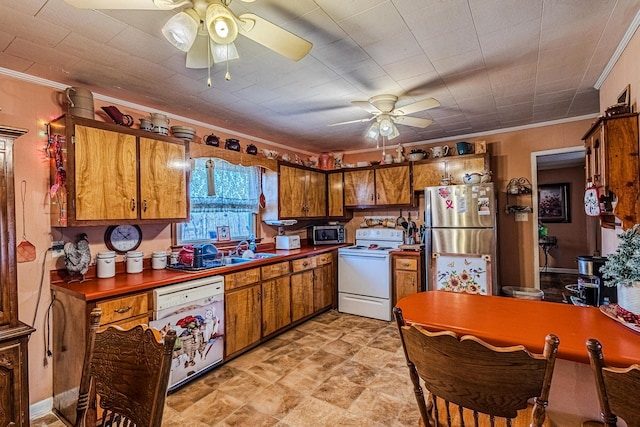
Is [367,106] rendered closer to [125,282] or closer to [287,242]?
[287,242]

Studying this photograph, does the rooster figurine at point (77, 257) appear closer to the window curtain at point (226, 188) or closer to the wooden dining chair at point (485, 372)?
the window curtain at point (226, 188)

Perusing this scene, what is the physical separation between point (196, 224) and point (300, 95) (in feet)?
5.91

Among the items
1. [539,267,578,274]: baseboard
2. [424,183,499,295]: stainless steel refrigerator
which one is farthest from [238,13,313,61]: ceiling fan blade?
[539,267,578,274]: baseboard

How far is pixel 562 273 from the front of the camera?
6816 mm

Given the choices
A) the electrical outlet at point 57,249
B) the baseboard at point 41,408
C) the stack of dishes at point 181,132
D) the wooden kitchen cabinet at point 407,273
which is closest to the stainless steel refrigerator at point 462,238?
the wooden kitchen cabinet at point 407,273

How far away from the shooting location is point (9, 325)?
5.83ft

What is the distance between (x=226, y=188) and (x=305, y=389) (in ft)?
7.73

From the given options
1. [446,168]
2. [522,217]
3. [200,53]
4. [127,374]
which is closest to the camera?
[127,374]

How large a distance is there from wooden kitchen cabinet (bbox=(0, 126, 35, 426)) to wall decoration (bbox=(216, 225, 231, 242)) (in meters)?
2.02

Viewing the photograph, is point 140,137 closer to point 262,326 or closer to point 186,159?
point 186,159

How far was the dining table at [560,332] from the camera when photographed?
1.19 meters

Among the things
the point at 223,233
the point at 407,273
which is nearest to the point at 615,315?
the point at 407,273

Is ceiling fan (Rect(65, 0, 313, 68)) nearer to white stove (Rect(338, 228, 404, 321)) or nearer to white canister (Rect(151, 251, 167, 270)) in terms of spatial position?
white canister (Rect(151, 251, 167, 270))

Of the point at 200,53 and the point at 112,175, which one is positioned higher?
the point at 200,53
